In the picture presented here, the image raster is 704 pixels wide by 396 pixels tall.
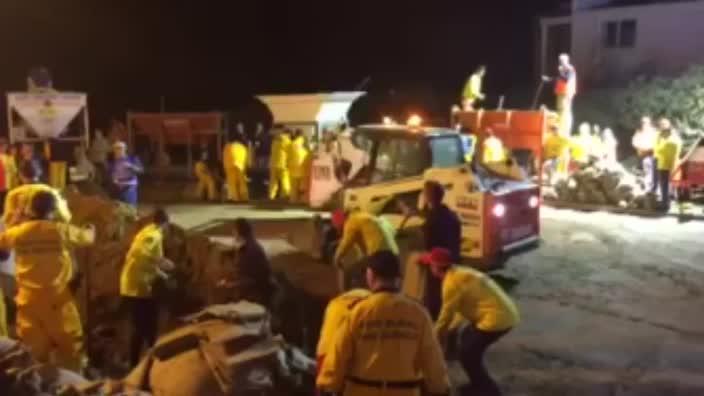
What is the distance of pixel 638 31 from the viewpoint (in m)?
32.7

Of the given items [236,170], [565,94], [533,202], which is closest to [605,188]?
[565,94]

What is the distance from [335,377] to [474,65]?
140ft

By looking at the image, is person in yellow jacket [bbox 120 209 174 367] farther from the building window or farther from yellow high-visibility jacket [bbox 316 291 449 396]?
the building window

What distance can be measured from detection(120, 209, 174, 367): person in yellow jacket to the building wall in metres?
24.8

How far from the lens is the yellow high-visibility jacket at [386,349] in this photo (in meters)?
5.27

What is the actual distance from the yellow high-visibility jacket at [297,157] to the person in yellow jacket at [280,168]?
0.17 metres

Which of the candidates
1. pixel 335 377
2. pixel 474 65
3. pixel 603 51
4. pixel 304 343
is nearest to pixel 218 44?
pixel 474 65

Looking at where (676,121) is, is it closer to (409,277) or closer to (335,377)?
(409,277)

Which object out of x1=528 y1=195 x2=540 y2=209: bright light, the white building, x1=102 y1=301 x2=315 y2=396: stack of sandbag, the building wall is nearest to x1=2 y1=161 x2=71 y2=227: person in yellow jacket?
x1=102 y1=301 x2=315 y2=396: stack of sandbag

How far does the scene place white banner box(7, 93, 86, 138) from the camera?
19266 millimetres

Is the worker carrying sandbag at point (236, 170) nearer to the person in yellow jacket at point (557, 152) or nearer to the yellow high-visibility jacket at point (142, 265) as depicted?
the person in yellow jacket at point (557, 152)

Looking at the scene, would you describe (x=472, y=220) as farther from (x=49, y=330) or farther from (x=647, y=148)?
(x=647, y=148)

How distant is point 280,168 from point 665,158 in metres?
8.29

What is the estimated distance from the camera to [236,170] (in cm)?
2211
